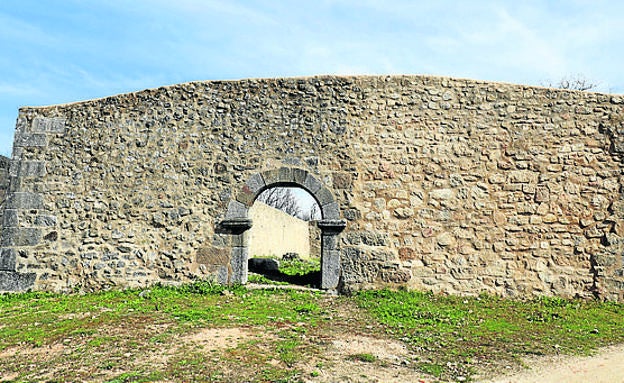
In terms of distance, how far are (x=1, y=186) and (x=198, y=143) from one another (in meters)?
4.36

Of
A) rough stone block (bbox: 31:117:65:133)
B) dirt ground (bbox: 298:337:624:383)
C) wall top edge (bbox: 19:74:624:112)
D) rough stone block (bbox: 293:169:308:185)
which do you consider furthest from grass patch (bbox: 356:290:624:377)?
rough stone block (bbox: 31:117:65:133)

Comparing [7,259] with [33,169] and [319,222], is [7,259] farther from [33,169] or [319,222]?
[319,222]

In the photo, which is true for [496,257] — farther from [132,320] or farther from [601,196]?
[132,320]

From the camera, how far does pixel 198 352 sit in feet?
12.8

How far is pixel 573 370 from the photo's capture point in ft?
12.1

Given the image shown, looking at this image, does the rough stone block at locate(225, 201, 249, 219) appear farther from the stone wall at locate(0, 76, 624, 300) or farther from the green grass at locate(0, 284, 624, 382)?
the green grass at locate(0, 284, 624, 382)

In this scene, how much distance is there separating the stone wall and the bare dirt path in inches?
109

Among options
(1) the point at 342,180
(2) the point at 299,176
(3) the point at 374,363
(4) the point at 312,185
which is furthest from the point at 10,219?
(3) the point at 374,363

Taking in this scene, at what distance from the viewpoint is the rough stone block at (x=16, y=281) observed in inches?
285

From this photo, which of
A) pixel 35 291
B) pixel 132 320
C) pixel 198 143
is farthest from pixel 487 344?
pixel 35 291

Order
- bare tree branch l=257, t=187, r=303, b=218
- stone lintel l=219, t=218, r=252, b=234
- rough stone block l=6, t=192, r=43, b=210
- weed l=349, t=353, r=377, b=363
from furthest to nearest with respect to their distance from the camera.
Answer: bare tree branch l=257, t=187, r=303, b=218 → rough stone block l=6, t=192, r=43, b=210 → stone lintel l=219, t=218, r=252, b=234 → weed l=349, t=353, r=377, b=363

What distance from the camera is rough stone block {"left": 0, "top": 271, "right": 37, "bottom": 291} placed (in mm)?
7242

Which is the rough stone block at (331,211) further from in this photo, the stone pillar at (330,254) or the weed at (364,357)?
the weed at (364,357)

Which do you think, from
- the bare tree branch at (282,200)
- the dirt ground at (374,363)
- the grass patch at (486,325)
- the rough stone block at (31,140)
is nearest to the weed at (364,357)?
the dirt ground at (374,363)
